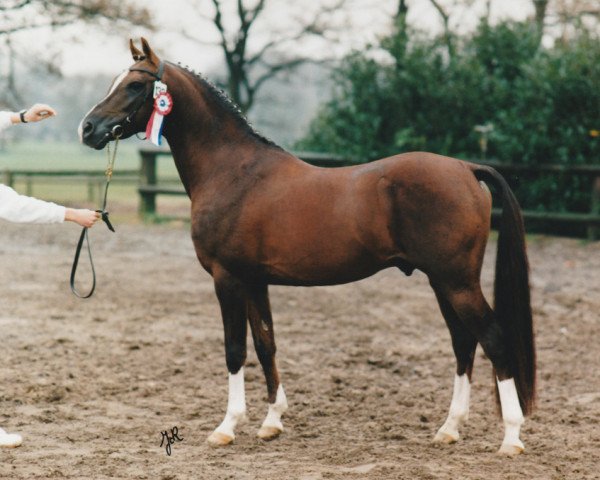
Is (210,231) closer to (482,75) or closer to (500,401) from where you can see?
(500,401)

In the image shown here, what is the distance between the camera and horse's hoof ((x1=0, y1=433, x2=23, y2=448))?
3.98 meters

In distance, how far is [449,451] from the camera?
13.3ft

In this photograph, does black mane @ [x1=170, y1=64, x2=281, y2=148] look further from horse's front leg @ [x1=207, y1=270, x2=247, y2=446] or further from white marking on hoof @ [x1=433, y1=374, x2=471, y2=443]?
white marking on hoof @ [x1=433, y1=374, x2=471, y2=443]

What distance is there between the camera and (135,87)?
13.8 feet

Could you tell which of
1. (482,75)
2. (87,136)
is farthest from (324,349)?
(482,75)

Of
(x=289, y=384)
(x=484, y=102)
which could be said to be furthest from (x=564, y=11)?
(x=289, y=384)

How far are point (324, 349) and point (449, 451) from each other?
242 cm

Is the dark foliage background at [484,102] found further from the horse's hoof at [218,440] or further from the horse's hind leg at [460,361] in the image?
the horse's hoof at [218,440]

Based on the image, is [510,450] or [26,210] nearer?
[26,210]

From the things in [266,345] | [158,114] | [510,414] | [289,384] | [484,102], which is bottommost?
[289,384]

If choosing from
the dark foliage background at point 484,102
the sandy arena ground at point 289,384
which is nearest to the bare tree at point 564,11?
the dark foliage background at point 484,102

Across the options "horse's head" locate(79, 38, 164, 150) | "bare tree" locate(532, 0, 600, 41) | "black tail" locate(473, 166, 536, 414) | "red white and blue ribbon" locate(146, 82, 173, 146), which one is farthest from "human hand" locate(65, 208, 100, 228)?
"bare tree" locate(532, 0, 600, 41)

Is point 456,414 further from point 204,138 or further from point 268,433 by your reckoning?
point 204,138
